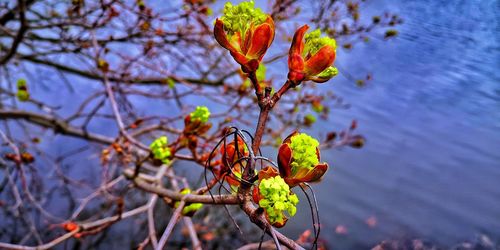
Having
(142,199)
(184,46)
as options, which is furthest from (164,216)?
(184,46)

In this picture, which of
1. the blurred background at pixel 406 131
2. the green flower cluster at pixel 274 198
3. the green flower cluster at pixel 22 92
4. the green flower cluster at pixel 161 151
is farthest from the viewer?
the blurred background at pixel 406 131

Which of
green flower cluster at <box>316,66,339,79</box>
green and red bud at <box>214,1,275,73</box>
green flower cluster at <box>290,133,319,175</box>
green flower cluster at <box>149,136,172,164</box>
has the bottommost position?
green flower cluster at <box>149,136,172,164</box>

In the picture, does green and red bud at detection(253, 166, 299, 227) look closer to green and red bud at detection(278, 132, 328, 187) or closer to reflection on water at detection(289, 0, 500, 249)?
green and red bud at detection(278, 132, 328, 187)

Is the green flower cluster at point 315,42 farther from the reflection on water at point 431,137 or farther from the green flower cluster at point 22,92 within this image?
the reflection on water at point 431,137

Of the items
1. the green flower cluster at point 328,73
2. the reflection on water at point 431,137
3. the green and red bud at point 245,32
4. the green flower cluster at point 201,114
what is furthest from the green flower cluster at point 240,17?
the reflection on water at point 431,137

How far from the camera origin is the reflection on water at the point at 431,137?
3291mm

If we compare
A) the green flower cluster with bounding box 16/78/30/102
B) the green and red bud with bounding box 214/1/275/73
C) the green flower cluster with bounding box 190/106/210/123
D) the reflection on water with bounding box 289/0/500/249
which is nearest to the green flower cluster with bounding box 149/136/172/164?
the green flower cluster with bounding box 190/106/210/123

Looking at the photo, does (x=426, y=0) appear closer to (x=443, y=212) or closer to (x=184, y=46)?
(x=443, y=212)

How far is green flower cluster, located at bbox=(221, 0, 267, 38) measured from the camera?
449 mm

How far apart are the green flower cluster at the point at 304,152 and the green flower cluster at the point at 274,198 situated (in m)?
0.04

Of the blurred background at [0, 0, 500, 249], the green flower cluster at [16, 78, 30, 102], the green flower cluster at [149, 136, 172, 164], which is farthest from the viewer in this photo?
the blurred background at [0, 0, 500, 249]

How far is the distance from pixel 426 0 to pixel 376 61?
3.28ft

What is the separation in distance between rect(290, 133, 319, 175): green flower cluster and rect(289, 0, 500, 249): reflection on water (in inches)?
116

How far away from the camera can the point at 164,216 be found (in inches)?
140
